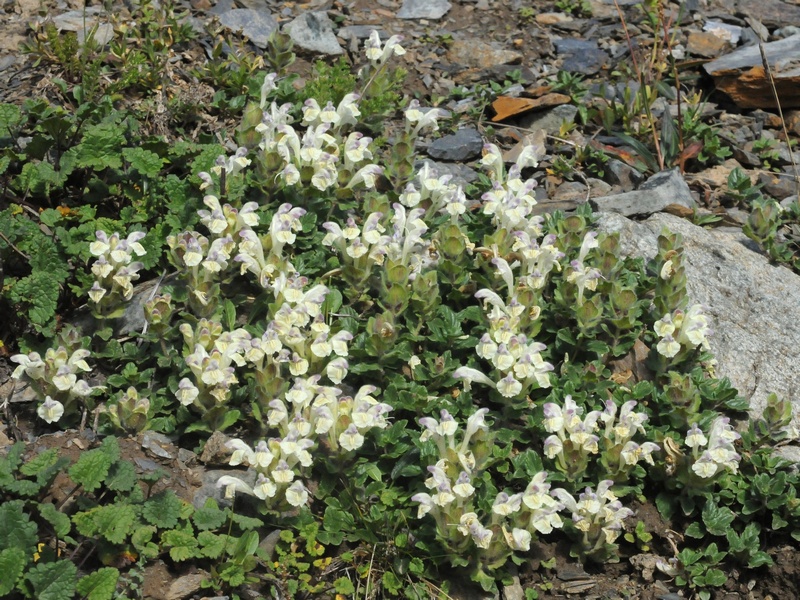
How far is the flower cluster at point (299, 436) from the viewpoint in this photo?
384 cm

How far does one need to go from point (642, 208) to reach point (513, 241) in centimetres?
124

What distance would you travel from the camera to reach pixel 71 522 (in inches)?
147

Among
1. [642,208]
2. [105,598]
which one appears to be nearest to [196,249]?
[105,598]

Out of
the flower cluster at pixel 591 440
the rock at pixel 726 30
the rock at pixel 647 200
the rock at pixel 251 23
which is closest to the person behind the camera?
the flower cluster at pixel 591 440

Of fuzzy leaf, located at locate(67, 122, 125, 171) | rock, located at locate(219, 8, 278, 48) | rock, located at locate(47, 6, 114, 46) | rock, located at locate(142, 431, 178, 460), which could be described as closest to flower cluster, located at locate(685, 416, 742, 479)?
rock, located at locate(142, 431, 178, 460)

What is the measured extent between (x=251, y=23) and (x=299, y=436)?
4130mm

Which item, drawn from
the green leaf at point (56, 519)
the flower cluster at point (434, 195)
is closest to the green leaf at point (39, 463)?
the green leaf at point (56, 519)

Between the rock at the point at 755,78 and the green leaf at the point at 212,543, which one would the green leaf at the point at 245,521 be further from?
the rock at the point at 755,78

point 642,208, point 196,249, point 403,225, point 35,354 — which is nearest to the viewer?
point 35,354

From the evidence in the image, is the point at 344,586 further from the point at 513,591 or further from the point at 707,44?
the point at 707,44

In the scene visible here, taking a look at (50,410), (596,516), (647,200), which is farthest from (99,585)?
(647,200)

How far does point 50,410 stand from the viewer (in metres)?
4.11

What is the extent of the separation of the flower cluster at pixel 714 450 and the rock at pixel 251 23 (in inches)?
174

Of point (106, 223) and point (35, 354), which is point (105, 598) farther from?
point (106, 223)
